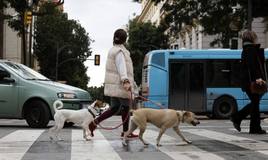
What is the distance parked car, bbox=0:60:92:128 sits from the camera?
1432 cm

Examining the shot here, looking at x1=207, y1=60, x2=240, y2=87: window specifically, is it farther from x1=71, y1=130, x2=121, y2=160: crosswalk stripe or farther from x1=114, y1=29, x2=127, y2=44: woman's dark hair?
x1=114, y1=29, x2=127, y2=44: woman's dark hair

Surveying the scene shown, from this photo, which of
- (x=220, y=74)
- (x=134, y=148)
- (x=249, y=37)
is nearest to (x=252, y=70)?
(x=249, y=37)

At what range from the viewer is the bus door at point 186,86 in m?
23.4

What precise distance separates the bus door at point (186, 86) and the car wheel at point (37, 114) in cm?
975

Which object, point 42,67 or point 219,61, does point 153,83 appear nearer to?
point 219,61

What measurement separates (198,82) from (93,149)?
50.1 feet

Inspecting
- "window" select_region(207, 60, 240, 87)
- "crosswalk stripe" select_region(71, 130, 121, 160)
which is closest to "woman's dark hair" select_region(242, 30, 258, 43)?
"crosswalk stripe" select_region(71, 130, 121, 160)

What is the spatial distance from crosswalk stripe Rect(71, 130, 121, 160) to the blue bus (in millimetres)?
13147

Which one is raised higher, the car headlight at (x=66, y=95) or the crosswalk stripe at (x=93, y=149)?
the car headlight at (x=66, y=95)

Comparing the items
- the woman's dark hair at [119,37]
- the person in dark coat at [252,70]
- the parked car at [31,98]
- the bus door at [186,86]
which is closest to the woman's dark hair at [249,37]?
the person in dark coat at [252,70]

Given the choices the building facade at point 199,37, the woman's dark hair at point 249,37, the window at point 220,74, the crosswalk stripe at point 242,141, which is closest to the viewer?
the crosswalk stripe at point 242,141

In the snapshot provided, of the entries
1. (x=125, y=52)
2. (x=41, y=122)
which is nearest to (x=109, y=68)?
(x=125, y=52)

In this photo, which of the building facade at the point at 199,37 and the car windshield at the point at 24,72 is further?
the building facade at the point at 199,37

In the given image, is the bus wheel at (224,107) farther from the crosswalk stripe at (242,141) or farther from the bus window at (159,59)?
the crosswalk stripe at (242,141)
